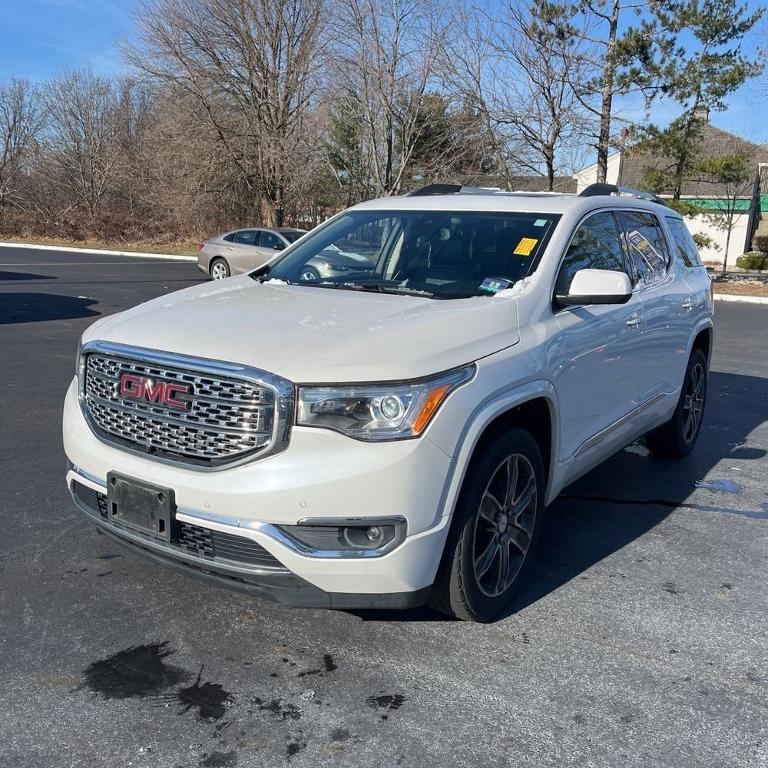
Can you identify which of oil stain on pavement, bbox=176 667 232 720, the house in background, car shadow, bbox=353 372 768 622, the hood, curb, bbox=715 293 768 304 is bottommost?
oil stain on pavement, bbox=176 667 232 720

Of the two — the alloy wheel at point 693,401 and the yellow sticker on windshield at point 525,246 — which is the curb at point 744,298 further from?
the yellow sticker on windshield at point 525,246

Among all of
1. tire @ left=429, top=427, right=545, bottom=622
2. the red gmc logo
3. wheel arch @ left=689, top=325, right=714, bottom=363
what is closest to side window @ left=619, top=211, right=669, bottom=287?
wheel arch @ left=689, top=325, right=714, bottom=363

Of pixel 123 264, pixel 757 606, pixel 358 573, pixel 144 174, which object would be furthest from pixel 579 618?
pixel 144 174

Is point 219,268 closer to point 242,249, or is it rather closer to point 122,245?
point 242,249

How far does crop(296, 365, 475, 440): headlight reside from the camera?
2.80m

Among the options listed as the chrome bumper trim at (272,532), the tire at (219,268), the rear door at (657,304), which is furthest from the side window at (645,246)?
the tire at (219,268)

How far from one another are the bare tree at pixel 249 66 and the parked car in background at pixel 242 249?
918 cm

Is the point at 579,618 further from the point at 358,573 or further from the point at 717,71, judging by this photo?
the point at 717,71

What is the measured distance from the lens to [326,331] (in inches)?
122

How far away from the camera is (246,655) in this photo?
314 centimetres

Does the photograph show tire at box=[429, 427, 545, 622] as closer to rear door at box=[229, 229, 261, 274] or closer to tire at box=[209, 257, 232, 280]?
rear door at box=[229, 229, 261, 274]

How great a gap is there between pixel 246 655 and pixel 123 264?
78.6 feet

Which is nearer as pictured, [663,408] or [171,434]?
[171,434]

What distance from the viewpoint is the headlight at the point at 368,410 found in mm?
2799
